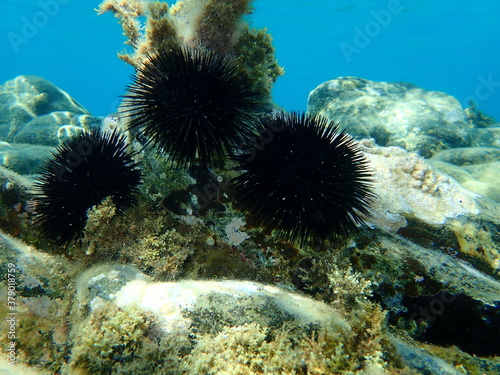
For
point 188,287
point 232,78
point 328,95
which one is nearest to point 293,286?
point 188,287

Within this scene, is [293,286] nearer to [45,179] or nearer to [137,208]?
[137,208]

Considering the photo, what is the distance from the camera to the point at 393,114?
35.7 ft

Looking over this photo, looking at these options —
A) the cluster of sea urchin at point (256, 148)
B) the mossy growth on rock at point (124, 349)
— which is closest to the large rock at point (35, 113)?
the cluster of sea urchin at point (256, 148)

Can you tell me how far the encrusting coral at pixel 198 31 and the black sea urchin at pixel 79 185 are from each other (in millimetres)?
1724

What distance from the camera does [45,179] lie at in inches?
143

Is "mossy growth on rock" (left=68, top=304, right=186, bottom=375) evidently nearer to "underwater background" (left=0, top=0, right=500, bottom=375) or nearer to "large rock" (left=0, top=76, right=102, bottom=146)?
"underwater background" (left=0, top=0, right=500, bottom=375)

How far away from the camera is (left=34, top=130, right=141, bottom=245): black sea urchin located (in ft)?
11.2

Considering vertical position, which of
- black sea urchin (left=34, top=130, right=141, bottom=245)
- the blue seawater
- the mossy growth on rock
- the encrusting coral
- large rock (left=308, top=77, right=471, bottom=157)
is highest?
the blue seawater

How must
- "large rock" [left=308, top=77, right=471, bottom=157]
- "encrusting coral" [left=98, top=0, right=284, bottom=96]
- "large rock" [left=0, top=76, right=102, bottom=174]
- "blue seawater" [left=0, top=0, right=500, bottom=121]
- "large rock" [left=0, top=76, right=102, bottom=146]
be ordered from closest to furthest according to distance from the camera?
"encrusting coral" [left=98, top=0, right=284, bottom=96]
"large rock" [left=0, top=76, right=102, bottom=174]
"large rock" [left=308, top=77, right=471, bottom=157]
"large rock" [left=0, top=76, right=102, bottom=146]
"blue seawater" [left=0, top=0, right=500, bottom=121]

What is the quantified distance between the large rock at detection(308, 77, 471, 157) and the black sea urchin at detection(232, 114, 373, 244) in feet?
24.5

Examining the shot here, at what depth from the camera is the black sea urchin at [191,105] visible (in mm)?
3174

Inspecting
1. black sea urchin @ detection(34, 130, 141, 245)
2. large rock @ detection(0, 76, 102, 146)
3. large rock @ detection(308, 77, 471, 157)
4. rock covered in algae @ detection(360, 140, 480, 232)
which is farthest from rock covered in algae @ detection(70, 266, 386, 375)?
large rock @ detection(0, 76, 102, 146)

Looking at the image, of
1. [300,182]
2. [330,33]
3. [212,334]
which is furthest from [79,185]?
[330,33]

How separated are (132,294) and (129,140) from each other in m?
2.26
